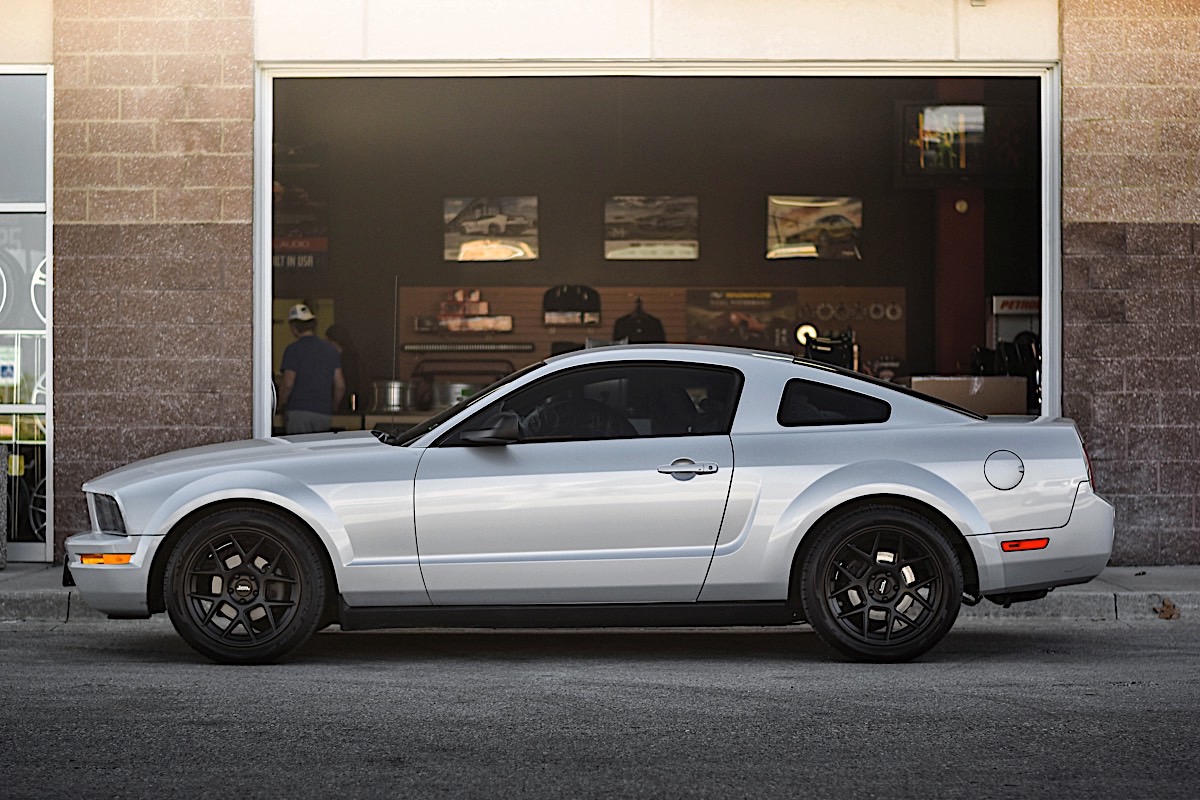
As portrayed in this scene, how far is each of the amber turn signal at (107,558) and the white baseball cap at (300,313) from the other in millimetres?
4890

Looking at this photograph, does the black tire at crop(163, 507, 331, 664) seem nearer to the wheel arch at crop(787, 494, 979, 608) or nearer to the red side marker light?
the wheel arch at crop(787, 494, 979, 608)

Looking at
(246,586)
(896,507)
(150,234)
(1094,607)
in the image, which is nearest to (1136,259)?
(1094,607)

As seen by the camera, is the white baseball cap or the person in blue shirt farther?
the white baseball cap

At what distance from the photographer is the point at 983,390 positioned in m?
11.8

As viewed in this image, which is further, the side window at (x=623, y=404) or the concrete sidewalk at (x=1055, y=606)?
the concrete sidewalk at (x=1055, y=606)

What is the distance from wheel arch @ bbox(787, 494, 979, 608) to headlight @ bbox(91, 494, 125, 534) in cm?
307

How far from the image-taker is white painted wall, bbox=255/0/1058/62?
1083 centimetres

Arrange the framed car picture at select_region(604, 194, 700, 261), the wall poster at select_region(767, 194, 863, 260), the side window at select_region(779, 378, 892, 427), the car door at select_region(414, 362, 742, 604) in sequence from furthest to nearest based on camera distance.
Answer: the framed car picture at select_region(604, 194, 700, 261), the wall poster at select_region(767, 194, 863, 260), the side window at select_region(779, 378, 892, 427), the car door at select_region(414, 362, 742, 604)

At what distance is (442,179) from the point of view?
1370cm

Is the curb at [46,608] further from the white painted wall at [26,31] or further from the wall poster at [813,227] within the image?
the wall poster at [813,227]

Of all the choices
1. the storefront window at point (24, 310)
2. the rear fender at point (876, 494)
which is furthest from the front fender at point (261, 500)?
the storefront window at point (24, 310)

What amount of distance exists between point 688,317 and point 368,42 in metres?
4.52

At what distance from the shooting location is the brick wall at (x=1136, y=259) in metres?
10.7

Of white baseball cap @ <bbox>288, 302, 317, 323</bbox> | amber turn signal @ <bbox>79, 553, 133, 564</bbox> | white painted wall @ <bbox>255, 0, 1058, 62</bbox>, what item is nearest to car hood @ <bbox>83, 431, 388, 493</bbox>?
amber turn signal @ <bbox>79, 553, 133, 564</bbox>
